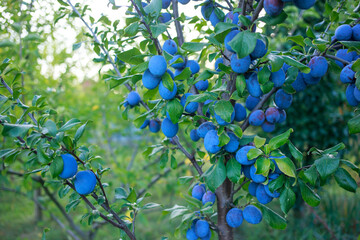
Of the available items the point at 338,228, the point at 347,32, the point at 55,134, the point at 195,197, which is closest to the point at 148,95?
the point at 55,134

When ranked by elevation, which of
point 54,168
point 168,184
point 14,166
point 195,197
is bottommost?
point 168,184

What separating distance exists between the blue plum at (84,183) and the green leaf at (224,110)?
1.38ft

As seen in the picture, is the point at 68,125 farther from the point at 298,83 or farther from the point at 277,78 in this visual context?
the point at 298,83

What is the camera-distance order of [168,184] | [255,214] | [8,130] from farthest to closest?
[168,184]
[255,214]
[8,130]

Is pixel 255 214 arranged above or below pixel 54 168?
below

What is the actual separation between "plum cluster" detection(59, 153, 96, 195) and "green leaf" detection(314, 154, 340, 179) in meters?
0.62

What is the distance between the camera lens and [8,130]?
0.58m

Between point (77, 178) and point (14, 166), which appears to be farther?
point (14, 166)

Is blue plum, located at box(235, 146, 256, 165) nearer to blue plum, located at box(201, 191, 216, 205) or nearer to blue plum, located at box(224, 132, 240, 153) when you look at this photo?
blue plum, located at box(224, 132, 240, 153)

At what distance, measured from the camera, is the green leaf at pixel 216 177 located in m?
0.73

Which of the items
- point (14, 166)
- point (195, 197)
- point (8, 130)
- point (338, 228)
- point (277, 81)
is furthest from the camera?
point (338, 228)

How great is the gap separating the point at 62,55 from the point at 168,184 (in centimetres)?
160

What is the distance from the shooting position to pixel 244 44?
553 mm

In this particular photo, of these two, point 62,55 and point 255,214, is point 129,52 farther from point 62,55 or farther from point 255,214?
point 62,55
